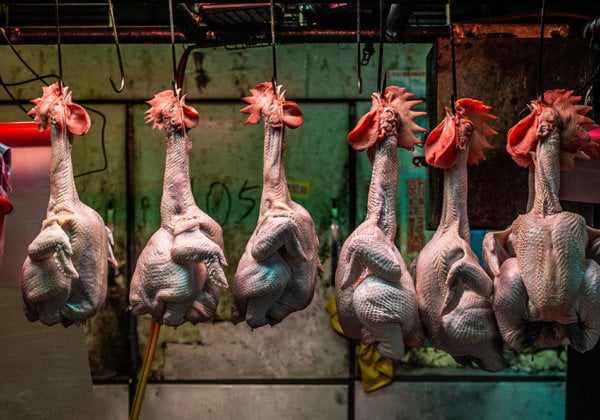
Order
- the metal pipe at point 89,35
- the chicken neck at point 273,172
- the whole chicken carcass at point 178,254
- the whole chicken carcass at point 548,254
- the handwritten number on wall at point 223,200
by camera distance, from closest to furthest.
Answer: the whole chicken carcass at point 548,254 → the whole chicken carcass at point 178,254 → the chicken neck at point 273,172 → the metal pipe at point 89,35 → the handwritten number on wall at point 223,200

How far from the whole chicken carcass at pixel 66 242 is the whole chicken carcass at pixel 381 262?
0.90 m

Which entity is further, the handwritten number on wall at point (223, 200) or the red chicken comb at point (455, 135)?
the handwritten number on wall at point (223, 200)

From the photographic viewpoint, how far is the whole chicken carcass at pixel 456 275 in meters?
3.06

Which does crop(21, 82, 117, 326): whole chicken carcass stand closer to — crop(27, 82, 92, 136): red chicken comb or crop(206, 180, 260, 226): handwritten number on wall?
crop(27, 82, 92, 136): red chicken comb

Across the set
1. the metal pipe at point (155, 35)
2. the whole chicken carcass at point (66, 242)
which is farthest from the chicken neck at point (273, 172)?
the metal pipe at point (155, 35)

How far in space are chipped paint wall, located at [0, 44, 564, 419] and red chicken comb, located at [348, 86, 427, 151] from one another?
6.83 ft

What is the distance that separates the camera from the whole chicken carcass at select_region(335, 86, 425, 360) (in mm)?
3059

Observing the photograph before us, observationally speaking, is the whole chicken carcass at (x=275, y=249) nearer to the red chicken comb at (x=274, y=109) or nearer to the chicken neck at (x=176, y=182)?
the red chicken comb at (x=274, y=109)

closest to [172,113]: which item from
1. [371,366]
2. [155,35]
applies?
[155,35]

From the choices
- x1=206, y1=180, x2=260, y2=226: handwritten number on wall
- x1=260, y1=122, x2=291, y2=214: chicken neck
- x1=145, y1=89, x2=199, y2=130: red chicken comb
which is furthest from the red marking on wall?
x1=145, y1=89, x2=199, y2=130: red chicken comb

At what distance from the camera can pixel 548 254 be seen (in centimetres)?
301

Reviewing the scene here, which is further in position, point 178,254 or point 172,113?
point 172,113

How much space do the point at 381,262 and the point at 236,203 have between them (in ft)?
7.96

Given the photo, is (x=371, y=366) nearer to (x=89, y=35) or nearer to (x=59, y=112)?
(x=89, y=35)
